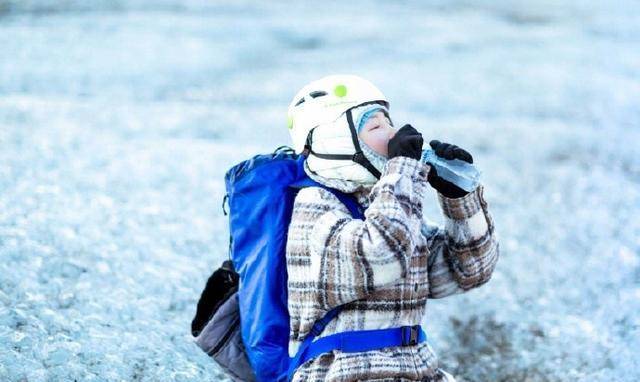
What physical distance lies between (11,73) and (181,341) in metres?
4.52

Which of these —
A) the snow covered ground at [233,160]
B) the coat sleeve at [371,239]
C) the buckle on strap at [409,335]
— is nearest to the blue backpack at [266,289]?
the buckle on strap at [409,335]

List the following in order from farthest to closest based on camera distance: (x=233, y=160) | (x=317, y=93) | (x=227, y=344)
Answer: (x=233, y=160) → (x=227, y=344) → (x=317, y=93)

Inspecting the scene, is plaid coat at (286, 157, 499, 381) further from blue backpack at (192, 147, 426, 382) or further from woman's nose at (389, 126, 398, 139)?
woman's nose at (389, 126, 398, 139)

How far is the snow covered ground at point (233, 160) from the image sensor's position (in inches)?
123

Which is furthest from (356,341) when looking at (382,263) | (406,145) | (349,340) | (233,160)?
(233,160)

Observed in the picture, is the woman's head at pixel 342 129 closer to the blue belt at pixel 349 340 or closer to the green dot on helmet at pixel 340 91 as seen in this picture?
the green dot on helmet at pixel 340 91

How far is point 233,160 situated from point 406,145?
3.21 metres

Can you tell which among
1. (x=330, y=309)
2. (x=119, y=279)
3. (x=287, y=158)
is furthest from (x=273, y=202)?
(x=119, y=279)

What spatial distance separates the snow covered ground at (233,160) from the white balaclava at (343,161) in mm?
A: 1001

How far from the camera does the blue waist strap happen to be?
2.09 metres

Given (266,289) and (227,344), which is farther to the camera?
(227,344)

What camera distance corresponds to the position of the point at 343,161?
2.14 m

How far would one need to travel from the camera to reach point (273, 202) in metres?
2.23

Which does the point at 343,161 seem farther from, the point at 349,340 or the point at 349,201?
the point at 349,340
